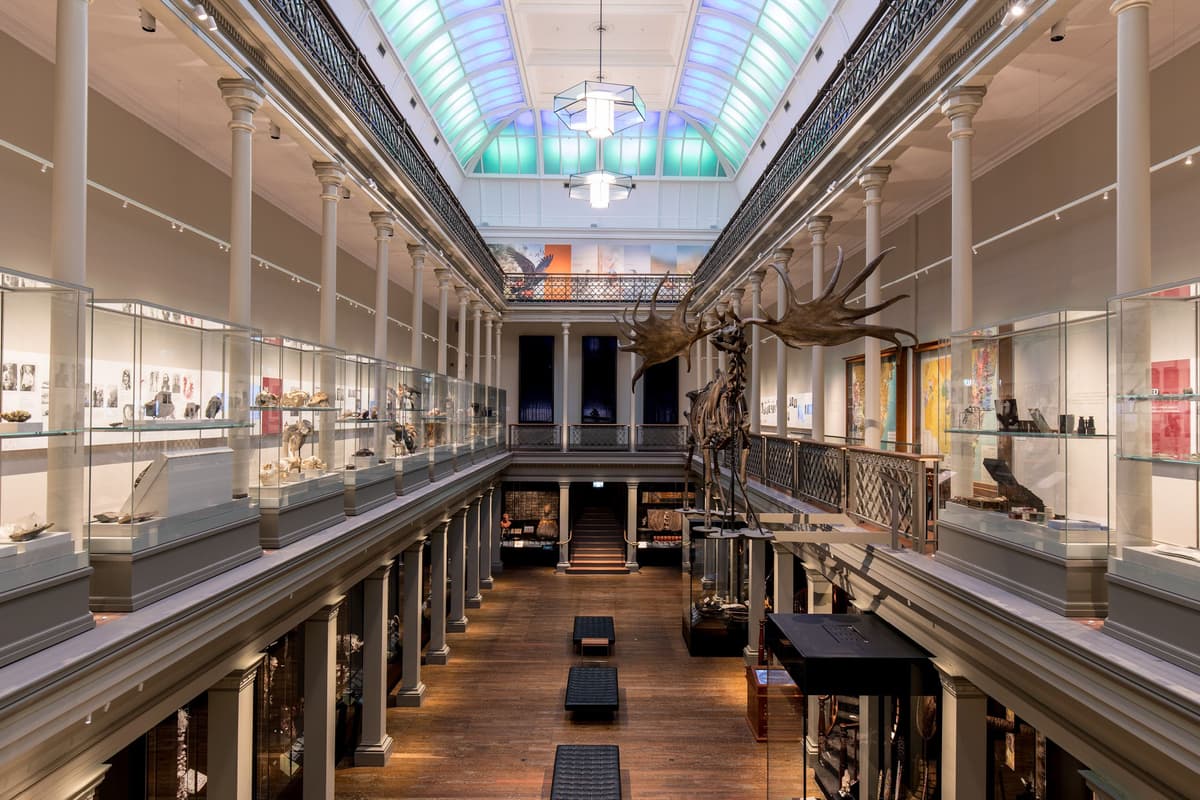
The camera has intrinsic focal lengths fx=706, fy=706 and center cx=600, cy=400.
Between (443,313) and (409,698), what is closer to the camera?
(409,698)

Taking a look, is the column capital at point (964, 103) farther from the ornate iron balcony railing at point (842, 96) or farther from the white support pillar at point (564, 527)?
the white support pillar at point (564, 527)

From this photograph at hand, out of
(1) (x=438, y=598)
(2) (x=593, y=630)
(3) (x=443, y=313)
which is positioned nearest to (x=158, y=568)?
(1) (x=438, y=598)

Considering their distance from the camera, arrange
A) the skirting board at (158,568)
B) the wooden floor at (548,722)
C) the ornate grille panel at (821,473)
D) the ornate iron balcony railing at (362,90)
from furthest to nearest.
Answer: the wooden floor at (548,722)
the ornate grille panel at (821,473)
the ornate iron balcony railing at (362,90)
the skirting board at (158,568)

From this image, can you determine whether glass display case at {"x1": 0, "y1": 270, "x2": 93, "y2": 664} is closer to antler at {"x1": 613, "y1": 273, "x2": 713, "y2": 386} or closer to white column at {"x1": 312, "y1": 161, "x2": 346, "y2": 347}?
antler at {"x1": 613, "y1": 273, "x2": 713, "y2": 386}

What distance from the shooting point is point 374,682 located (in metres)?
10.5

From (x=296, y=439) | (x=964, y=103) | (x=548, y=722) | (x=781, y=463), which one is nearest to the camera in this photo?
(x=964, y=103)

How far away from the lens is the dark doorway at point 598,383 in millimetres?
28641

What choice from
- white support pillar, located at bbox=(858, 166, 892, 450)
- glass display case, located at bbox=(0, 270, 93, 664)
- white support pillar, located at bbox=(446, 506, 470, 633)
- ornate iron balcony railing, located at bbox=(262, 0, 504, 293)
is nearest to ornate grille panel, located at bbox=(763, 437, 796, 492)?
white support pillar, located at bbox=(858, 166, 892, 450)

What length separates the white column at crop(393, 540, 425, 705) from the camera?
39.9 ft

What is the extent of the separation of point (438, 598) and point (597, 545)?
1014 cm

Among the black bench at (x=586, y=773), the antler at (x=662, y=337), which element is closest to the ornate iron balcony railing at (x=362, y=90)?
the antler at (x=662, y=337)

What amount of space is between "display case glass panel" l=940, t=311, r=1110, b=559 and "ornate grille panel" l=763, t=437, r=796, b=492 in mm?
4799

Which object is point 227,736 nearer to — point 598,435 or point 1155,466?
point 1155,466

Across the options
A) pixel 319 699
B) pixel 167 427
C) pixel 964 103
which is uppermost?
pixel 964 103
